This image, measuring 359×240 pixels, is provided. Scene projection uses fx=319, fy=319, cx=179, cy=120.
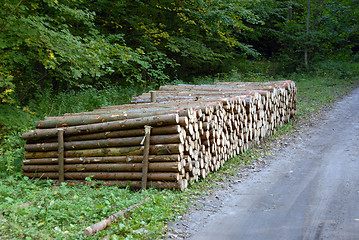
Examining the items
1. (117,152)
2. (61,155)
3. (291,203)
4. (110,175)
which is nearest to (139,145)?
(117,152)

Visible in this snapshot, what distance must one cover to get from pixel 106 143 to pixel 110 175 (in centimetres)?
79

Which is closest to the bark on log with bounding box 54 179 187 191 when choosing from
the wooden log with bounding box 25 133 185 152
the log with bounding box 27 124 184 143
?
the wooden log with bounding box 25 133 185 152

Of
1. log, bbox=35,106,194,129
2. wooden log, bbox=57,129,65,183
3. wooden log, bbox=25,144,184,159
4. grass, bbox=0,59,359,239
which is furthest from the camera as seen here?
wooden log, bbox=57,129,65,183

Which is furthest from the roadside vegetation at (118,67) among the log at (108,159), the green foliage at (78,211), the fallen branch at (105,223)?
the log at (108,159)

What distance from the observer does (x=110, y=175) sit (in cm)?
765

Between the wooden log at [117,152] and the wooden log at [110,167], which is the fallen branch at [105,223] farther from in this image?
the wooden log at [117,152]

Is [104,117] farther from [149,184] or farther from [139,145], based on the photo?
[149,184]

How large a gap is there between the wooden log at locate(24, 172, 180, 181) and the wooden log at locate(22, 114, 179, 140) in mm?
1013

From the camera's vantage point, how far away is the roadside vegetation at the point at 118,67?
5.71 metres

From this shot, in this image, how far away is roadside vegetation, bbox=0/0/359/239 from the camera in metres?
5.71

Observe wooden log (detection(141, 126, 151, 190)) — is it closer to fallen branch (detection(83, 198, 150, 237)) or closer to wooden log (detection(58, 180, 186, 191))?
wooden log (detection(58, 180, 186, 191))

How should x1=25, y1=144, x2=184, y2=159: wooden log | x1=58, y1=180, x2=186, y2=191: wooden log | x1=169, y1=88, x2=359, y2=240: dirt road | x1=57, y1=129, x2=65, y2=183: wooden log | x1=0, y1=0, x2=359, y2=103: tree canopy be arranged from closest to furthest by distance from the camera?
x1=169, y1=88, x2=359, y2=240: dirt road, x1=58, y1=180, x2=186, y2=191: wooden log, x1=25, y1=144, x2=184, y2=159: wooden log, x1=57, y1=129, x2=65, y2=183: wooden log, x1=0, y1=0, x2=359, y2=103: tree canopy

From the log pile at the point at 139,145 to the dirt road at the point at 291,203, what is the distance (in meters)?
1.13

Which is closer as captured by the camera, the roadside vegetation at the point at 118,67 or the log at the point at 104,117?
the roadside vegetation at the point at 118,67
